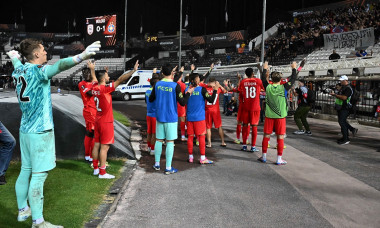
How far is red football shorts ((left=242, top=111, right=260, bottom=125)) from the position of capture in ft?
27.4

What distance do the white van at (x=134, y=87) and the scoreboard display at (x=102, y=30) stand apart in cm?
2222

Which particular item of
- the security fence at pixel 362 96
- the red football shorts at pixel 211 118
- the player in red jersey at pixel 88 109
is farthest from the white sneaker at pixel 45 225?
the security fence at pixel 362 96

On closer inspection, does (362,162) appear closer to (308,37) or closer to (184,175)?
(184,175)

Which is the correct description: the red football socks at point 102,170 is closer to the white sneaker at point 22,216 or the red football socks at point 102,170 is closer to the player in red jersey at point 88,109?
the player in red jersey at point 88,109

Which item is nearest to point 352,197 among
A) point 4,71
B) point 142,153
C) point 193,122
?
point 193,122

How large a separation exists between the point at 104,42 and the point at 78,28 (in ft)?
58.5

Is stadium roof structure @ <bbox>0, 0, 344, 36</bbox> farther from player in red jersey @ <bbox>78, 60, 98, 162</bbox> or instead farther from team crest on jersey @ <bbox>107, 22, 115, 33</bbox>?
player in red jersey @ <bbox>78, 60, 98, 162</bbox>

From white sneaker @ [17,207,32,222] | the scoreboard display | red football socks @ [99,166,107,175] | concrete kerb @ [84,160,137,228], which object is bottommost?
concrete kerb @ [84,160,137,228]

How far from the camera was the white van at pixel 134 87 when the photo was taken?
2681cm

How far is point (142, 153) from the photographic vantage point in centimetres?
803

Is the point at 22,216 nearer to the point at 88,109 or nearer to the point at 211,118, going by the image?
the point at 88,109

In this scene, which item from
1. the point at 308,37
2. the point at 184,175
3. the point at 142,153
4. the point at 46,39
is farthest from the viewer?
the point at 46,39

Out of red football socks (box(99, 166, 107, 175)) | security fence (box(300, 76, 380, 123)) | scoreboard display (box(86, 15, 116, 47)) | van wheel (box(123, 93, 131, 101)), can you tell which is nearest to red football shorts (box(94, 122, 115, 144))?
red football socks (box(99, 166, 107, 175))

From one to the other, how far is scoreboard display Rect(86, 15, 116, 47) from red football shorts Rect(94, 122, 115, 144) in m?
43.1
